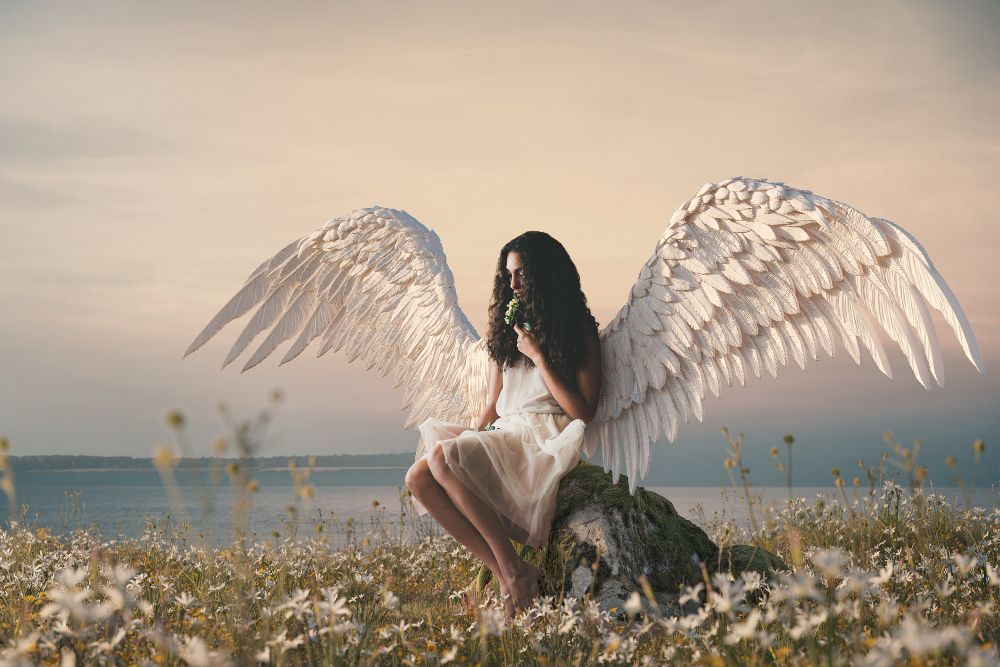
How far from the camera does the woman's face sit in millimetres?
5949

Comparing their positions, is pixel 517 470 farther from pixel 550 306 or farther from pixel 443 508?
pixel 550 306

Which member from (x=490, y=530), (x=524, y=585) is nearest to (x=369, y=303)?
(x=490, y=530)

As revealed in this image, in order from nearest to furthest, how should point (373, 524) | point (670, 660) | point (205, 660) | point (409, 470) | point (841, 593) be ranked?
point (205, 660), point (841, 593), point (670, 660), point (409, 470), point (373, 524)

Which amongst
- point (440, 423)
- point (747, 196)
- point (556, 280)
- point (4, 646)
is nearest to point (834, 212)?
point (747, 196)

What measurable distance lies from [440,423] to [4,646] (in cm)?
289

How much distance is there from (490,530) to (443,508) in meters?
0.35

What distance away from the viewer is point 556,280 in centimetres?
587

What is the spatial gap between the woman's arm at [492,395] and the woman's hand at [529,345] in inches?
21.3

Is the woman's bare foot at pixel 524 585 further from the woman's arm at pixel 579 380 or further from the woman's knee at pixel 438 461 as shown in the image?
the woman's arm at pixel 579 380

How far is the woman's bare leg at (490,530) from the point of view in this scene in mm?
5273

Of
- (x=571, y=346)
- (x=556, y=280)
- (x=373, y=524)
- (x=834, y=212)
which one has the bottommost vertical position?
(x=373, y=524)

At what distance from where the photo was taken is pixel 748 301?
5328 millimetres

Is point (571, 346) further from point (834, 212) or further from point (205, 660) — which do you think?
point (205, 660)

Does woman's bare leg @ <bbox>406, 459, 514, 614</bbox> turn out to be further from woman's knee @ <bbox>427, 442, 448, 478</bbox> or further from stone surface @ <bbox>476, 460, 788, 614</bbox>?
stone surface @ <bbox>476, 460, 788, 614</bbox>
